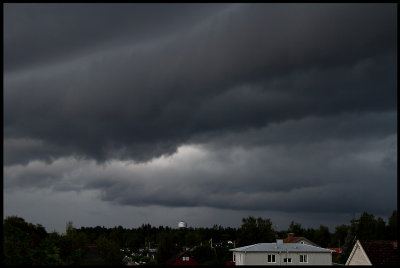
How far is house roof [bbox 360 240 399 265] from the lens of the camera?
125 feet

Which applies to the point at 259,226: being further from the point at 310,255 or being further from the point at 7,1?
the point at 7,1

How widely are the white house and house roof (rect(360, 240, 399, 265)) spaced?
1686 centimetres

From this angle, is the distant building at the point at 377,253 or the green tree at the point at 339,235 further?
the green tree at the point at 339,235

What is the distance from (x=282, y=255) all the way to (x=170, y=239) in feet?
149

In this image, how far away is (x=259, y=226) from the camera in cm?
10812

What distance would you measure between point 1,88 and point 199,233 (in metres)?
134

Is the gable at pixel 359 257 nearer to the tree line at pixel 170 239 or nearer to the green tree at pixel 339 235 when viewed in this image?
the tree line at pixel 170 239

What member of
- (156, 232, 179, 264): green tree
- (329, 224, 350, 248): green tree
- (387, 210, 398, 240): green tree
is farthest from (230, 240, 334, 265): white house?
(329, 224, 350, 248): green tree

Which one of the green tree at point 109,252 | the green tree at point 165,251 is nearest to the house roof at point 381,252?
the green tree at point 109,252

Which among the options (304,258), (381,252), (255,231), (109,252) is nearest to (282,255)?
(304,258)

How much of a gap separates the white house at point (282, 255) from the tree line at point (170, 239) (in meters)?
5.61

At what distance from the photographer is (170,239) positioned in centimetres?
9881

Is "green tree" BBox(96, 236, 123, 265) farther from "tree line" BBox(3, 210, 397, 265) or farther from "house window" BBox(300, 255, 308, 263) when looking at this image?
"house window" BBox(300, 255, 308, 263)

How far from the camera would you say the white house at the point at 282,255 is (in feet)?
185
